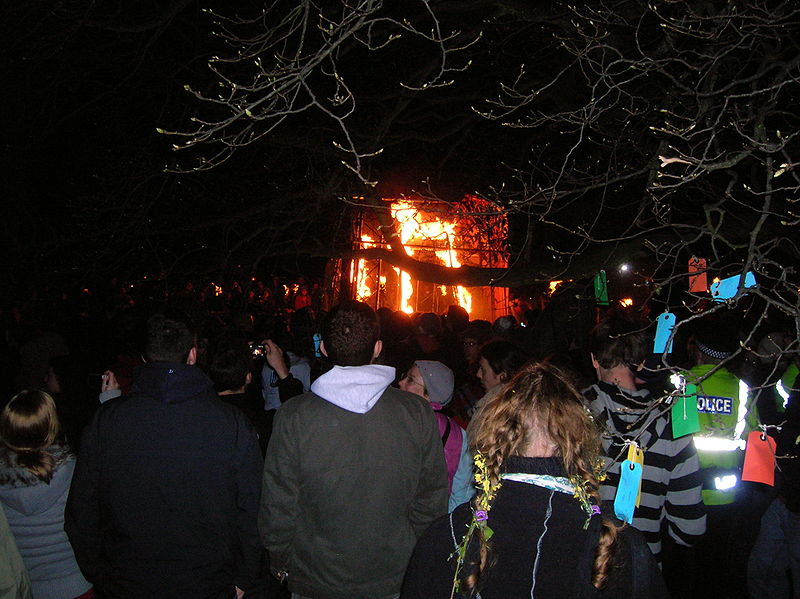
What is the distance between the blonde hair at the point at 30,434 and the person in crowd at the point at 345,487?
116cm

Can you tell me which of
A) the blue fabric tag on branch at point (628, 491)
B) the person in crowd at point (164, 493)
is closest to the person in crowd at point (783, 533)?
the blue fabric tag on branch at point (628, 491)

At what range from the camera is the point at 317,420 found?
8.30 feet

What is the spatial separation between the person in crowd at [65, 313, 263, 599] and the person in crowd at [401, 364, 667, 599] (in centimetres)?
123

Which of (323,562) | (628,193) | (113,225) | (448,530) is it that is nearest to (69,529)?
(323,562)

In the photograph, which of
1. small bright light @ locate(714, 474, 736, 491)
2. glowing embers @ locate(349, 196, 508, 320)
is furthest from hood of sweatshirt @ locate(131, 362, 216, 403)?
glowing embers @ locate(349, 196, 508, 320)

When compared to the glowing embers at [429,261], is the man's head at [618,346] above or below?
below

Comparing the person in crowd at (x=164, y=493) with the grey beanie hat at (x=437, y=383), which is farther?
the grey beanie hat at (x=437, y=383)

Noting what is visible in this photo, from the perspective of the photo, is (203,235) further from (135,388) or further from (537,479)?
(537,479)

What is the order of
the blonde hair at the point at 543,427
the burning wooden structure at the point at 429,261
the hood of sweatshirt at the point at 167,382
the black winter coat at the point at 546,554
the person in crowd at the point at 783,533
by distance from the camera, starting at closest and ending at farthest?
the black winter coat at the point at 546,554 → the blonde hair at the point at 543,427 → the hood of sweatshirt at the point at 167,382 → the person in crowd at the point at 783,533 → the burning wooden structure at the point at 429,261

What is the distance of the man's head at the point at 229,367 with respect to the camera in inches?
142

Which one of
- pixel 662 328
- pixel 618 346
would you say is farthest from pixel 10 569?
pixel 618 346

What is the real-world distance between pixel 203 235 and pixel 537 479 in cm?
811

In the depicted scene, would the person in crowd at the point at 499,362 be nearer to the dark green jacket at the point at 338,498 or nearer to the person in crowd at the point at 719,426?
the person in crowd at the point at 719,426

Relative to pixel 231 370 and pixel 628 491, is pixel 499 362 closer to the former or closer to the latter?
pixel 231 370
